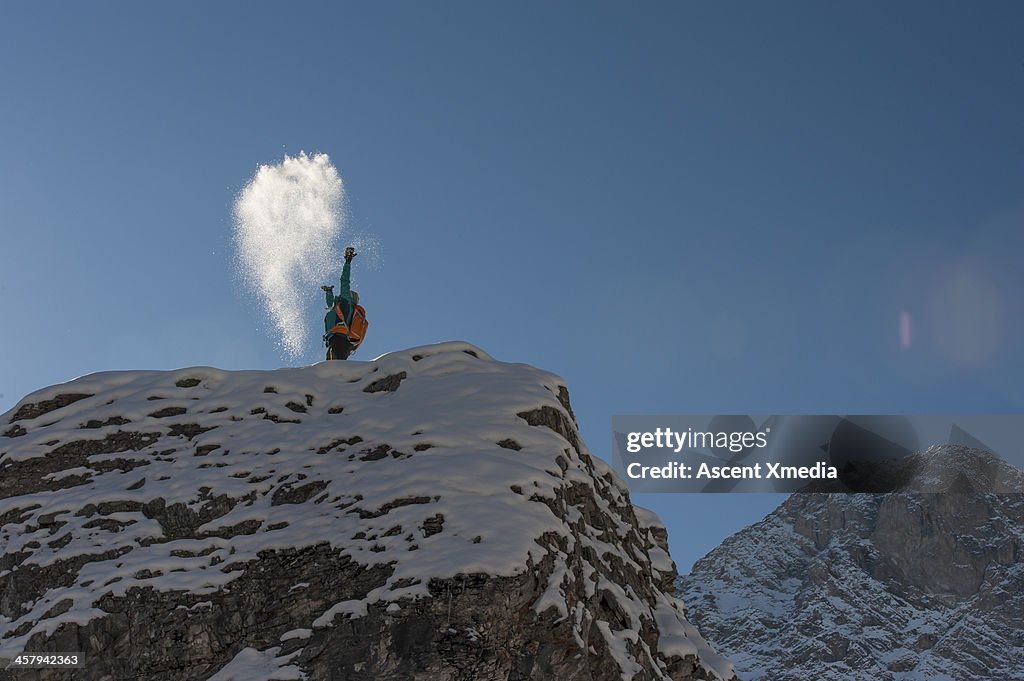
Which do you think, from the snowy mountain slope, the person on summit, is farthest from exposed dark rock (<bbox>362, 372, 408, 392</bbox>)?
the person on summit

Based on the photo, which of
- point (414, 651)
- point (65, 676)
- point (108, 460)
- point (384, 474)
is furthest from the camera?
point (108, 460)

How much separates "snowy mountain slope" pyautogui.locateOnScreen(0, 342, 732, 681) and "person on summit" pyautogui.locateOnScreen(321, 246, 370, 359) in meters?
5.70

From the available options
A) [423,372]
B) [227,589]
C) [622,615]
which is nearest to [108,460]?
[227,589]

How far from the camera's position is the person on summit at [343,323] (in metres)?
33.8

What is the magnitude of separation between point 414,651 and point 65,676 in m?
6.89

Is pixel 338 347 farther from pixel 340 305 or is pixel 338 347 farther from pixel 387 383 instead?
pixel 387 383

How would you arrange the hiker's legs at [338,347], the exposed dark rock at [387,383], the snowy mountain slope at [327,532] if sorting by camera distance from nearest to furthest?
the snowy mountain slope at [327,532] < the exposed dark rock at [387,383] < the hiker's legs at [338,347]

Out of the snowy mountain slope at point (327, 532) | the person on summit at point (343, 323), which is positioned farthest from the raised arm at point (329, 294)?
the snowy mountain slope at point (327, 532)

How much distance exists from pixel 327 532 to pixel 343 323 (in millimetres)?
12136

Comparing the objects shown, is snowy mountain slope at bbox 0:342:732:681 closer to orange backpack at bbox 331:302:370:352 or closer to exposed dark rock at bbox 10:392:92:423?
exposed dark rock at bbox 10:392:92:423

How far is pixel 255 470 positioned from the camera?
81.0ft

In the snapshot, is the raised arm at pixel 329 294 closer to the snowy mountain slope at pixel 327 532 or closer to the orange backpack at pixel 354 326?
the orange backpack at pixel 354 326

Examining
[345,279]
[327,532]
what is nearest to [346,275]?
[345,279]

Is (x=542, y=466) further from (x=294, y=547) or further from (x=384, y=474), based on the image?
(x=294, y=547)
